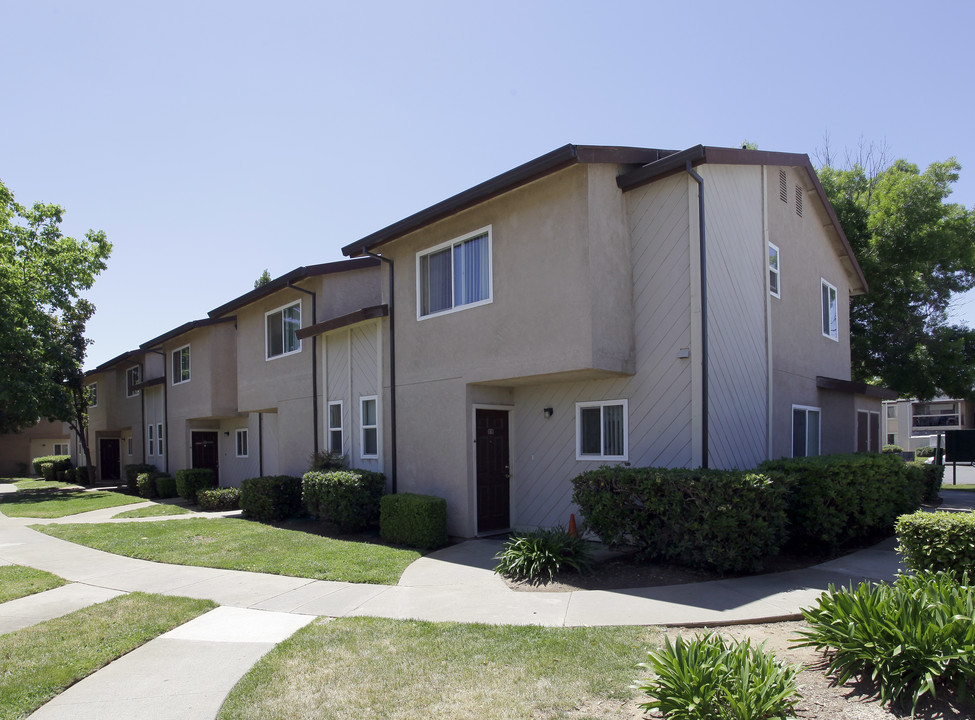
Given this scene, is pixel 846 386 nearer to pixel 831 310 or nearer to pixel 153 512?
pixel 831 310

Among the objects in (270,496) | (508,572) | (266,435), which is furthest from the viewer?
(266,435)

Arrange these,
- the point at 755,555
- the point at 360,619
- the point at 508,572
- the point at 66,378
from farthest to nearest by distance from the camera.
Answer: the point at 66,378 < the point at 508,572 < the point at 755,555 < the point at 360,619

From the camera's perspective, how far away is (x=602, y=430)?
10.6 meters

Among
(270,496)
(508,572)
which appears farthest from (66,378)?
(508,572)

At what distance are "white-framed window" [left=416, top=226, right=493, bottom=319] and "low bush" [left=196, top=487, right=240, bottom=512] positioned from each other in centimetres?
871

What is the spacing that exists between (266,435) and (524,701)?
53.7 feet

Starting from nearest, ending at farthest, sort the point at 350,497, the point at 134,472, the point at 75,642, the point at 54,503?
the point at 75,642 → the point at 350,497 → the point at 54,503 → the point at 134,472

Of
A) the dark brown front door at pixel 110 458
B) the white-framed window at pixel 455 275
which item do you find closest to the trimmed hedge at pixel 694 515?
the white-framed window at pixel 455 275

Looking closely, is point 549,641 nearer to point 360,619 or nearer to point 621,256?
point 360,619

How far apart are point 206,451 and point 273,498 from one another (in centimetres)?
1019

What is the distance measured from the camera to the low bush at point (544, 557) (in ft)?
27.3

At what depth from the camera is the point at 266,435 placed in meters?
19.6

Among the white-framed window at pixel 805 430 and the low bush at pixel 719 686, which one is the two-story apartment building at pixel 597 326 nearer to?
the white-framed window at pixel 805 430

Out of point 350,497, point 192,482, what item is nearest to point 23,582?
point 350,497
